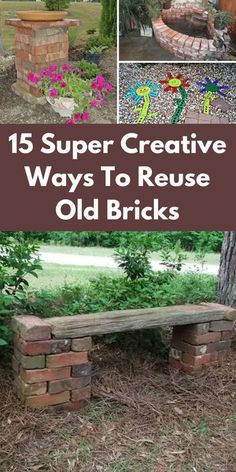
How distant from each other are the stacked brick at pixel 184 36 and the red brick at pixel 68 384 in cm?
431

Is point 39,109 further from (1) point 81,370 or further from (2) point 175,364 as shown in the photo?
(1) point 81,370

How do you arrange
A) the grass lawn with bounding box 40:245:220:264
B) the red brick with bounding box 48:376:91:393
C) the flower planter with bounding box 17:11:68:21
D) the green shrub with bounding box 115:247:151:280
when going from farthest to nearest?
the grass lawn with bounding box 40:245:220:264 < the flower planter with bounding box 17:11:68:21 < the green shrub with bounding box 115:247:151:280 < the red brick with bounding box 48:376:91:393

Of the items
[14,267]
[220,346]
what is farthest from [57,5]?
[220,346]

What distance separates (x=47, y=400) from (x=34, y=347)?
333 mm

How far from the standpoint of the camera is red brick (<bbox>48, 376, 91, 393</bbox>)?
351cm

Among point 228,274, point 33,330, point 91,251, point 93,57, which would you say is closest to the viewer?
point 33,330

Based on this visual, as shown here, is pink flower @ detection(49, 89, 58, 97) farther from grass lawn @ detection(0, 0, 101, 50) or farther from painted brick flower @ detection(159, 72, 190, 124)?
painted brick flower @ detection(159, 72, 190, 124)

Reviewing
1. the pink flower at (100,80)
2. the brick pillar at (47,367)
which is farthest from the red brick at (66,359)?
the pink flower at (100,80)

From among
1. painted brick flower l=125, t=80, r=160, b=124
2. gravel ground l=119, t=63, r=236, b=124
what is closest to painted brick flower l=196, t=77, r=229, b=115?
gravel ground l=119, t=63, r=236, b=124

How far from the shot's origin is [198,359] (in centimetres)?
404

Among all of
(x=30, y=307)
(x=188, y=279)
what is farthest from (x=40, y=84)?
(x=30, y=307)

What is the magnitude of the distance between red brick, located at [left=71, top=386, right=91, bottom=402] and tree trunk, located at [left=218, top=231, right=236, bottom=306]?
1553mm

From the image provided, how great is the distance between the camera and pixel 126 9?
6586 millimetres

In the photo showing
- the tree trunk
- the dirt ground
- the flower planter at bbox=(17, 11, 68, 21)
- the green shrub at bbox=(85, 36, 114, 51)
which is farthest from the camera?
the dirt ground
